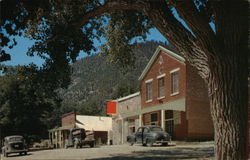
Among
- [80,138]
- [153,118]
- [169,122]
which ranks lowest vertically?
[80,138]

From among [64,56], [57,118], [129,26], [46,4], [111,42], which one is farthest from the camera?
[57,118]

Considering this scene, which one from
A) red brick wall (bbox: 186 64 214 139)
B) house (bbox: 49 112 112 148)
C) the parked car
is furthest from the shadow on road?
house (bbox: 49 112 112 148)

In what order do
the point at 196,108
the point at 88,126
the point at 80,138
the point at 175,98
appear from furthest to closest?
the point at 88,126, the point at 80,138, the point at 175,98, the point at 196,108

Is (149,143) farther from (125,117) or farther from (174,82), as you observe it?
(125,117)

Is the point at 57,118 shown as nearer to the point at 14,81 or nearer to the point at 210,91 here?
the point at 14,81

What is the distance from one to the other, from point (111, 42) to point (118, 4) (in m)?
8.63

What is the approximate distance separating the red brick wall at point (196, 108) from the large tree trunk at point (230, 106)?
64.2 ft

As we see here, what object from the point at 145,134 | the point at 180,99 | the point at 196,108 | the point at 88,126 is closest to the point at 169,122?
the point at 180,99

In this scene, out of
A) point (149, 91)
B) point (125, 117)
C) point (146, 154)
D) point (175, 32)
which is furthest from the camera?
point (125, 117)

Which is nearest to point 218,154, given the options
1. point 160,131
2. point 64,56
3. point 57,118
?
point 64,56

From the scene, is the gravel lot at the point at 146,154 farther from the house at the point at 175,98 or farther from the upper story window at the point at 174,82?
the upper story window at the point at 174,82

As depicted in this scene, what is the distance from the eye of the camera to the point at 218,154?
723 cm

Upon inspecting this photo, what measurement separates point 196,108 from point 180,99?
147 cm

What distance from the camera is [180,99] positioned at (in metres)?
27.0
